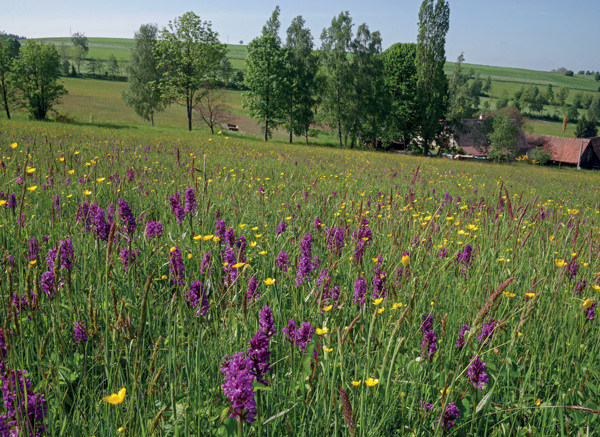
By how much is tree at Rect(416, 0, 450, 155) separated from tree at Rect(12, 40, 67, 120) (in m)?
36.2

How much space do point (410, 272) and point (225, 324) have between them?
135 centimetres

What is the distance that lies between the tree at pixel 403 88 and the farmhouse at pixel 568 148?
3524cm

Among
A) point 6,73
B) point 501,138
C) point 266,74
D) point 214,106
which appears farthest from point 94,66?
point 501,138

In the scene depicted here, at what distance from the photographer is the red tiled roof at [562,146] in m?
67.2

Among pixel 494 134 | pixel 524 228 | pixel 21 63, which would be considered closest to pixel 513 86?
pixel 494 134

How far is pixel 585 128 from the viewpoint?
91.6 metres

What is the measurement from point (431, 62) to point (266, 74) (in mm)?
16996

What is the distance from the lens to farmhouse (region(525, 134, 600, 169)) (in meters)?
67.1

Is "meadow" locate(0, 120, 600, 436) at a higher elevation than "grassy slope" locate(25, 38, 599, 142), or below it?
below

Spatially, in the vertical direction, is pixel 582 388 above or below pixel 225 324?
below

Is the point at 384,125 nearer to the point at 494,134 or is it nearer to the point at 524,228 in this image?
the point at 494,134

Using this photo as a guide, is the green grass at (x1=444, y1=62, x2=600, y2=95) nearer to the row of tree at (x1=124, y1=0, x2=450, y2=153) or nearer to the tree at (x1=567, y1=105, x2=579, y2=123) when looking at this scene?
the tree at (x1=567, y1=105, x2=579, y2=123)

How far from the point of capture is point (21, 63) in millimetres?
36125

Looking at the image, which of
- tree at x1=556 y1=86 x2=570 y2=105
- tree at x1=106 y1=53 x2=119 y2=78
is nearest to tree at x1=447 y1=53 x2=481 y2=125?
tree at x1=106 y1=53 x2=119 y2=78
